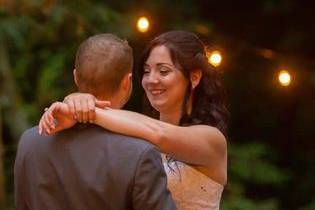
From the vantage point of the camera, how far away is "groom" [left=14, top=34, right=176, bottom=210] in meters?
2.33

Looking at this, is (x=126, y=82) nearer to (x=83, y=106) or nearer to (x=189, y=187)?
(x=83, y=106)

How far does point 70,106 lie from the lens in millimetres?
2432

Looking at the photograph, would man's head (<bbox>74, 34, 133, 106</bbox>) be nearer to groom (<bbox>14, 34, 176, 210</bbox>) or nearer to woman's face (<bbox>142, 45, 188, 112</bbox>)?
groom (<bbox>14, 34, 176, 210</bbox>)

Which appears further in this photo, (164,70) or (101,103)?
(164,70)

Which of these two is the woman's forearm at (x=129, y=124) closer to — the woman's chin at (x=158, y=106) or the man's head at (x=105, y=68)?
the man's head at (x=105, y=68)

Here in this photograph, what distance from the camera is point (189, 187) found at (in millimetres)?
2943

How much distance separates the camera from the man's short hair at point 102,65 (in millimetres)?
2393

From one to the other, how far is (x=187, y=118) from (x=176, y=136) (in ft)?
0.80

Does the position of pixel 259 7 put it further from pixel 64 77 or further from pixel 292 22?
pixel 64 77

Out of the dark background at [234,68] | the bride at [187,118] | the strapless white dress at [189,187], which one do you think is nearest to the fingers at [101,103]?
→ the bride at [187,118]

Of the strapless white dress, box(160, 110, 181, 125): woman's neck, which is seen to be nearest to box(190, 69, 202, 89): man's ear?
box(160, 110, 181, 125): woman's neck

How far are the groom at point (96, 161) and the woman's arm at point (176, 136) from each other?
0.17 feet

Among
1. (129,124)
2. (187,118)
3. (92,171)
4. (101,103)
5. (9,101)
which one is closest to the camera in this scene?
(92,171)

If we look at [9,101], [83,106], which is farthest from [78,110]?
[9,101]
